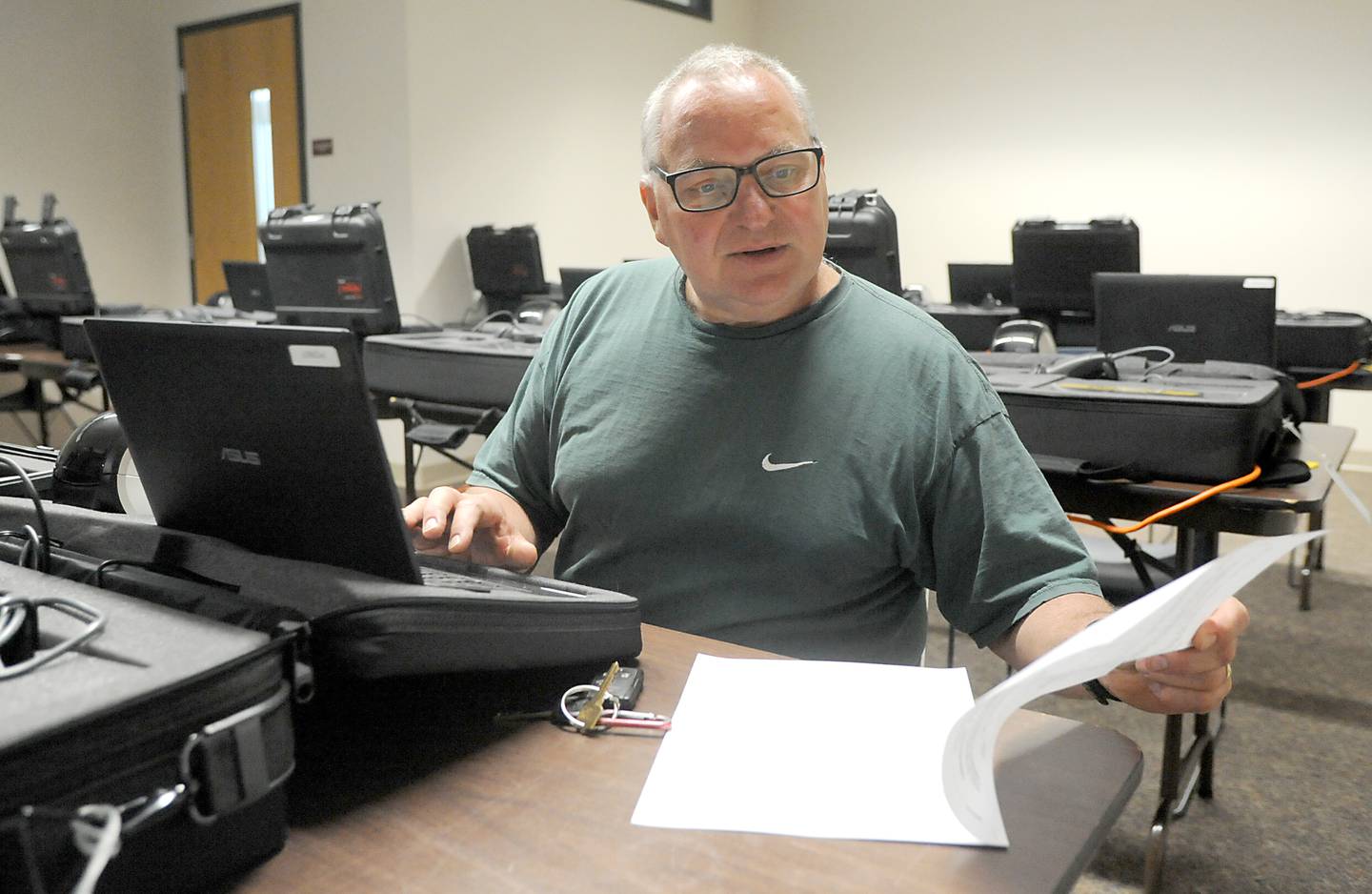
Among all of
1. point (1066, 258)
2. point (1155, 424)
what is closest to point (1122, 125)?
point (1066, 258)

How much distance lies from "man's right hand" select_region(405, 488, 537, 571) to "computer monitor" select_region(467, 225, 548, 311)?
4324 millimetres

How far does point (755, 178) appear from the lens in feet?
3.57

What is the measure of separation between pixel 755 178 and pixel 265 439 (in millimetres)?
588

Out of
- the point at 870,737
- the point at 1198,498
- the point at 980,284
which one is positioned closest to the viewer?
the point at 870,737

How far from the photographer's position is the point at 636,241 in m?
6.71

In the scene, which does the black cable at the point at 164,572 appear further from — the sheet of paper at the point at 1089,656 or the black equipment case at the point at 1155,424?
the black equipment case at the point at 1155,424

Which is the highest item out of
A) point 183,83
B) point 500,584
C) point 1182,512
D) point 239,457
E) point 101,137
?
point 183,83

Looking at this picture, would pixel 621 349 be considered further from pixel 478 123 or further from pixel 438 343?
pixel 478 123

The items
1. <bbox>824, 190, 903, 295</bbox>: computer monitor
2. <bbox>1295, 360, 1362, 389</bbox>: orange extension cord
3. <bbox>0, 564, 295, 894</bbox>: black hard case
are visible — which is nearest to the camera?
<bbox>0, 564, 295, 894</bbox>: black hard case

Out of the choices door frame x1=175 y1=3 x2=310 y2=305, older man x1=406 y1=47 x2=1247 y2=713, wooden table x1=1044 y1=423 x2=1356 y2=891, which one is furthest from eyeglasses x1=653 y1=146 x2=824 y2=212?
door frame x1=175 y1=3 x2=310 y2=305

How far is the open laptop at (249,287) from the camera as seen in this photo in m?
4.01

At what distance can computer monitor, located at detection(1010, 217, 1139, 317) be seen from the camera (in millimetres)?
3539

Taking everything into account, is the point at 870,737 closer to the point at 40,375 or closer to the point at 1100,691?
the point at 1100,691

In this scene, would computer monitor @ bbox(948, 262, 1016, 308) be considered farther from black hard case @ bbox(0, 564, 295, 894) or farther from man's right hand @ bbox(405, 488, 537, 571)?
black hard case @ bbox(0, 564, 295, 894)
